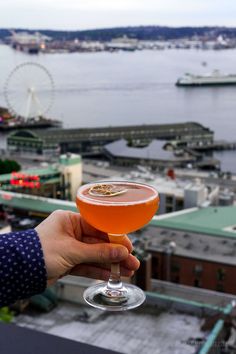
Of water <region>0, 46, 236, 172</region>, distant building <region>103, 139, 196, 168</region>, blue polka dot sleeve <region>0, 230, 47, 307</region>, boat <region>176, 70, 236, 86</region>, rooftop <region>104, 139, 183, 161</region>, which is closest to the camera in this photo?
blue polka dot sleeve <region>0, 230, 47, 307</region>

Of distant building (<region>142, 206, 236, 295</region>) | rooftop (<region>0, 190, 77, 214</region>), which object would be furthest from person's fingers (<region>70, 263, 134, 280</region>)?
rooftop (<region>0, 190, 77, 214</region>)

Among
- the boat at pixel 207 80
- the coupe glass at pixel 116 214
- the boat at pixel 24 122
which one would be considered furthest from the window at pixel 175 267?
the boat at pixel 207 80

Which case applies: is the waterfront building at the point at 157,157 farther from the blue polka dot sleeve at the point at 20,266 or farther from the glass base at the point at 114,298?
the blue polka dot sleeve at the point at 20,266

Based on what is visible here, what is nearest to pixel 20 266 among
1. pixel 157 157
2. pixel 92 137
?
pixel 157 157

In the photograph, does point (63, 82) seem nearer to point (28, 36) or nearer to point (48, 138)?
point (48, 138)

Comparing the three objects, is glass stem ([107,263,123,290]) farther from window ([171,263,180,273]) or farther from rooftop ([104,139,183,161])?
rooftop ([104,139,183,161])

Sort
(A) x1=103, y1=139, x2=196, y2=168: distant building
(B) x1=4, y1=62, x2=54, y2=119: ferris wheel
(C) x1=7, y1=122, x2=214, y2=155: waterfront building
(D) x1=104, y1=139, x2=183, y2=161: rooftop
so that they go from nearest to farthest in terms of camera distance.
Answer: (A) x1=103, y1=139, x2=196, y2=168: distant building
(D) x1=104, y1=139, x2=183, y2=161: rooftop
(C) x1=7, y1=122, x2=214, y2=155: waterfront building
(B) x1=4, y1=62, x2=54, y2=119: ferris wheel

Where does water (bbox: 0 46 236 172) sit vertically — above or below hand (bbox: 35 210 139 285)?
below
